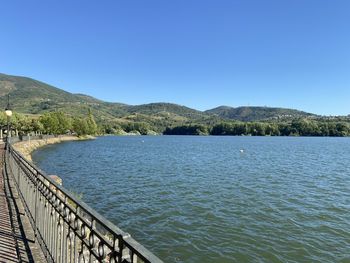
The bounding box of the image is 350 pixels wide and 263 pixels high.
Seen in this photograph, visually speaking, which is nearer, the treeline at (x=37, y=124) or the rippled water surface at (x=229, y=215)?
the rippled water surface at (x=229, y=215)

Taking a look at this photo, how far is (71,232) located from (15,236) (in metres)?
3.29

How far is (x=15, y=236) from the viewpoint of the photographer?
24.5ft

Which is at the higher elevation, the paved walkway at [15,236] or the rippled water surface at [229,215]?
the paved walkway at [15,236]

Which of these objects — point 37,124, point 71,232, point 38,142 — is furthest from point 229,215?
point 37,124

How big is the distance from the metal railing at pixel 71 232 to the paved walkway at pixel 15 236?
8.1 inches

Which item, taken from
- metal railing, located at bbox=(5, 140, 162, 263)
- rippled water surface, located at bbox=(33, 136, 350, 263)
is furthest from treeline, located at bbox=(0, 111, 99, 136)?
metal railing, located at bbox=(5, 140, 162, 263)

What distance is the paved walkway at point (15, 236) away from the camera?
20.5 ft

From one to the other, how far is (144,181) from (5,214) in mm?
20718

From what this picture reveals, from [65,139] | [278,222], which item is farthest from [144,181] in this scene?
[65,139]

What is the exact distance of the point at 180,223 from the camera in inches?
653

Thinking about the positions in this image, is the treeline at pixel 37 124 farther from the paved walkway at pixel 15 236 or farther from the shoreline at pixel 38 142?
the paved walkway at pixel 15 236

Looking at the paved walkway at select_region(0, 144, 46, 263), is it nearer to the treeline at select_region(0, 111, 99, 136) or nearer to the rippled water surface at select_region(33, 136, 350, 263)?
the rippled water surface at select_region(33, 136, 350, 263)

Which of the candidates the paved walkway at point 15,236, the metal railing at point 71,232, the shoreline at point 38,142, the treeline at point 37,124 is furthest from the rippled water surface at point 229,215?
the treeline at point 37,124

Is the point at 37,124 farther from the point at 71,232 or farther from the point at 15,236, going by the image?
the point at 71,232
